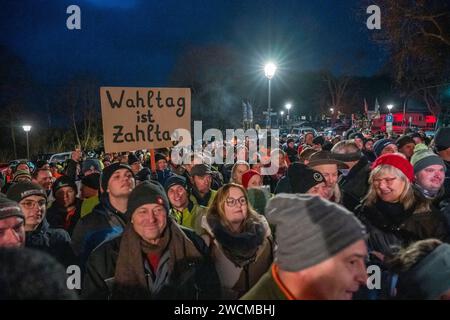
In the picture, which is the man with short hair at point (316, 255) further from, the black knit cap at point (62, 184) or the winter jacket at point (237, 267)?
the black knit cap at point (62, 184)

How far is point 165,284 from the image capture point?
3066 mm

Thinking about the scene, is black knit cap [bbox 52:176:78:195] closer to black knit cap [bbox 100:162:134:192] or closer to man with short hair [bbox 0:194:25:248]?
black knit cap [bbox 100:162:134:192]

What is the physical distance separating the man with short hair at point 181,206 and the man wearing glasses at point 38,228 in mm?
1286

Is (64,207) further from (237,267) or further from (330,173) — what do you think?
(330,173)

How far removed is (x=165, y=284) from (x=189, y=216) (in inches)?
70.4

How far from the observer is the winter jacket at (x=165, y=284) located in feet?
10.0

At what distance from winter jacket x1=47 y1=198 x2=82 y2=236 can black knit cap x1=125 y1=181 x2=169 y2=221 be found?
1.89 meters

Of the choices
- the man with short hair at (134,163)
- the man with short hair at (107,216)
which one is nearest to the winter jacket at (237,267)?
the man with short hair at (107,216)

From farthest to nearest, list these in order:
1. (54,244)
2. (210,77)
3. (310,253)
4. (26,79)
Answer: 1. (210,77)
2. (26,79)
3. (54,244)
4. (310,253)

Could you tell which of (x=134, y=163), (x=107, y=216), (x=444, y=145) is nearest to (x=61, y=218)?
(x=107, y=216)

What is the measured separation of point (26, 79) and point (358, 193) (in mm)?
33033
